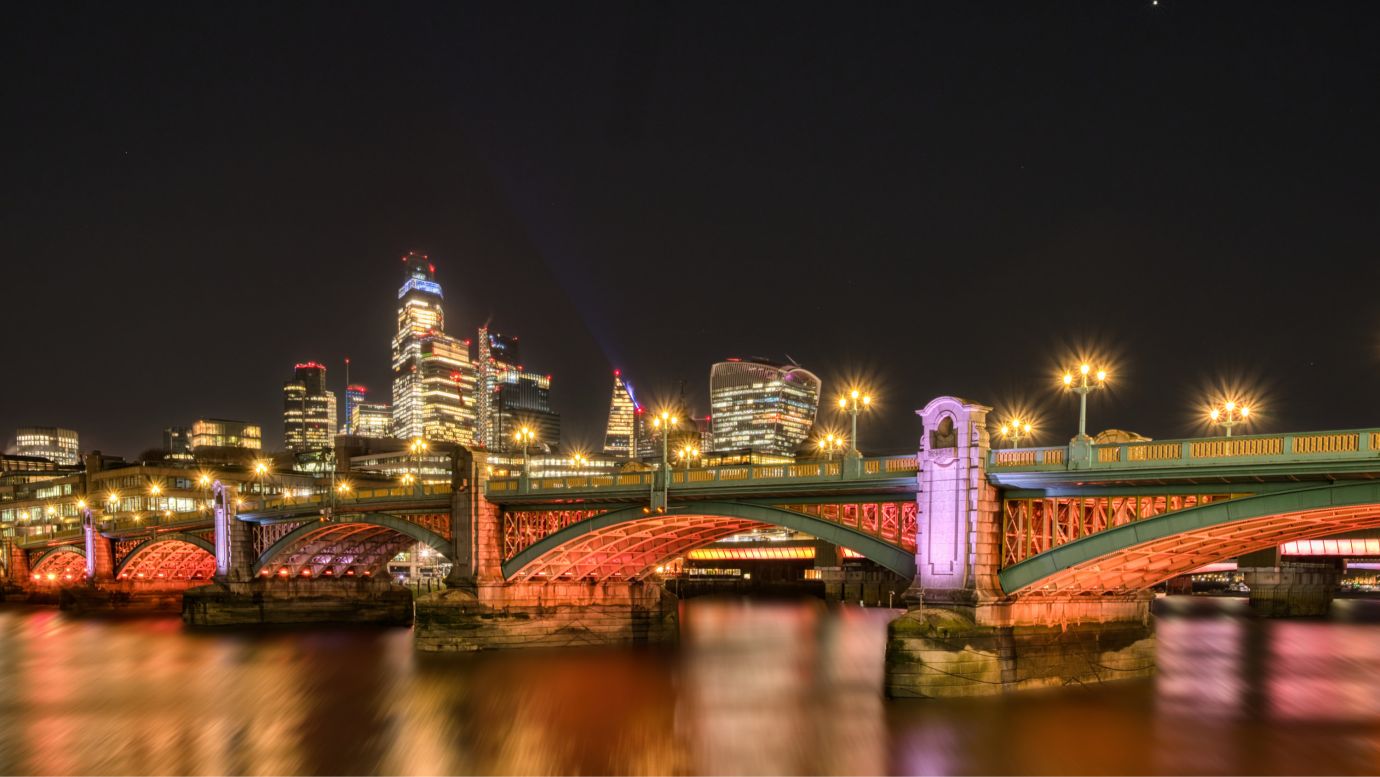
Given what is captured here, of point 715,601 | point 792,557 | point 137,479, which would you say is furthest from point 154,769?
point 137,479

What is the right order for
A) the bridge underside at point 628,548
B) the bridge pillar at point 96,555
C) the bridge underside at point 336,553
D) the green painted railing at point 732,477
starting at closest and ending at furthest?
1. the green painted railing at point 732,477
2. the bridge underside at point 628,548
3. the bridge underside at point 336,553
4. the bridge pillar at point 96,555

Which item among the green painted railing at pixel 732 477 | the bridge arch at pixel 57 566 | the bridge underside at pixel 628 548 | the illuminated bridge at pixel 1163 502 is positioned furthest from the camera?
the bridge arch at pixel 57 566

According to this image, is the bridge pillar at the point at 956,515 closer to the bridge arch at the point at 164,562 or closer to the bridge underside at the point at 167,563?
the bridge arch at the point at 164,562

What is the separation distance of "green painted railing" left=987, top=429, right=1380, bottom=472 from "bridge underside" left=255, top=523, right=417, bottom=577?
163 ft

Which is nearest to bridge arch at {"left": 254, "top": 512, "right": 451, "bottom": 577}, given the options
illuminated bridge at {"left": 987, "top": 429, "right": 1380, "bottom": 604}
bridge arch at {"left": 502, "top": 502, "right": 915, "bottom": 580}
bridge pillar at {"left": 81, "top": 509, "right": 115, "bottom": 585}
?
bridge arch at {"left": 502, "top": 502, "right": 915, "bottom": 580}

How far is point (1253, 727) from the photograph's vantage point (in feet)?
Answer: 110

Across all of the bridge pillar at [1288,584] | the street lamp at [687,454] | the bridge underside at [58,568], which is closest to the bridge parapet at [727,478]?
the street lamp at [687,454]

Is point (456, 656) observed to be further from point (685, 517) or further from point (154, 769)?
point (154, 769)

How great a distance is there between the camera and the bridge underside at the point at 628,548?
157 ft

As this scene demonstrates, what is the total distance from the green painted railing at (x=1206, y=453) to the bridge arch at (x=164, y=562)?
80868 mm

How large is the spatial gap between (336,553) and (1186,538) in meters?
64.6

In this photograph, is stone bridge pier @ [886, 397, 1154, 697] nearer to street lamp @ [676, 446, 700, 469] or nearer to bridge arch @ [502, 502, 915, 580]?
bridge arch @ [502, 502, 915, 580]

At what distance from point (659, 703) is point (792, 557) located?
80.2m

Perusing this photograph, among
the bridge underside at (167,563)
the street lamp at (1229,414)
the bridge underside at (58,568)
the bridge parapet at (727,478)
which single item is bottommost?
the bridge underside at (58,568)
